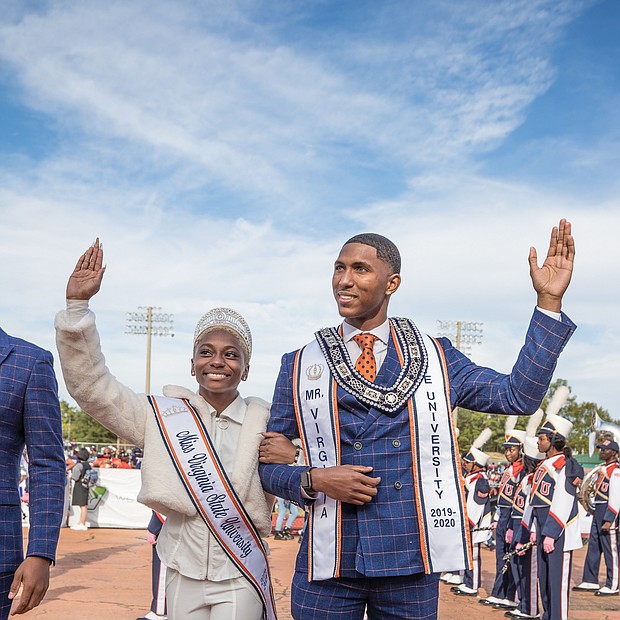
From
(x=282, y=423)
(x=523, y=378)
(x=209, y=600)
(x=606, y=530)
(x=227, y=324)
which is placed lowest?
(x=606, y=530)

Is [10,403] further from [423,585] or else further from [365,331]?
[423,585]

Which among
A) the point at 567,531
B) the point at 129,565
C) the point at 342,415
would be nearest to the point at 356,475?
the point at 342,415

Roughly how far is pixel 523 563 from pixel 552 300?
698 cm

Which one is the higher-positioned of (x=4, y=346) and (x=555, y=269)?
(x=555, y=269)

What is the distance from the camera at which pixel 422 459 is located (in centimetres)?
260

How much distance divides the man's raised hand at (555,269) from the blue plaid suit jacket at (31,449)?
1.64 m

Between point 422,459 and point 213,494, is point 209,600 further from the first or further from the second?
point 422,459

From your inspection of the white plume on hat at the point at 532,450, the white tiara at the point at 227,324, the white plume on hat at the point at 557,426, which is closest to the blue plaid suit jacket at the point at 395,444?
the white tiara at the point at 227,324

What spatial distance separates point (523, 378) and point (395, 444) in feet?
1.54

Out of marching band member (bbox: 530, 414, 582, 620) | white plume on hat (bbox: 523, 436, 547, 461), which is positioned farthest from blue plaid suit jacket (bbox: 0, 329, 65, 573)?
white plume on hat (bbox: 523, 436, 547, 461)

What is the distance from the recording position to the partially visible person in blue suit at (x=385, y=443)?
2.53 metres

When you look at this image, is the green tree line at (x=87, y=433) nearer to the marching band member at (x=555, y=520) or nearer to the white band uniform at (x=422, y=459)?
the marching band member at (x=555, y=520)

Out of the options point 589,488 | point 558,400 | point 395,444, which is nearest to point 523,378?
point 395,444

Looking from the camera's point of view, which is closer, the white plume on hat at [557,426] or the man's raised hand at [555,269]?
the man's raised hand at [555,269]
